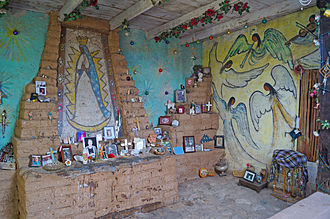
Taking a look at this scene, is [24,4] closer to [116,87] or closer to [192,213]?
[116,87]

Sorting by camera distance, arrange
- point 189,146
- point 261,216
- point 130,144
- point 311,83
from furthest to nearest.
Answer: point 189,146
point 130,144
point 311,83
point 261,216

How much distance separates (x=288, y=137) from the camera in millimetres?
4340

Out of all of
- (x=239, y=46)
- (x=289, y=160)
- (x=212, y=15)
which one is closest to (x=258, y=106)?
(x=289, y=160)

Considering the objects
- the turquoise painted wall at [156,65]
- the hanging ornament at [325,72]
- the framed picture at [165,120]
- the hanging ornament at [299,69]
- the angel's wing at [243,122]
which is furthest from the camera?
the framed picture at [165,120]

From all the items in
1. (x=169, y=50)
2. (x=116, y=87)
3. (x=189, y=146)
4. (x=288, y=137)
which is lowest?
(x=189, y=146)

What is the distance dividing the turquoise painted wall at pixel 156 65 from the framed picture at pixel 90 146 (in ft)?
5.31

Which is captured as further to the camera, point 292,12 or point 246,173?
point 246,173

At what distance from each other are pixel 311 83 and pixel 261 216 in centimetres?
236

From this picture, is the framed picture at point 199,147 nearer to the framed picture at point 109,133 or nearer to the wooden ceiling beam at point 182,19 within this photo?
the framed picture at point 109,133

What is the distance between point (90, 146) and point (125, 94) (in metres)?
1.25

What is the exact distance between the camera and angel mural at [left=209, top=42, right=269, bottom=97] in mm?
4918

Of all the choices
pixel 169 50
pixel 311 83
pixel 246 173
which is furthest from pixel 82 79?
pixel 311 83

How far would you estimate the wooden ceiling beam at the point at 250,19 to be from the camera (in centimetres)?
385

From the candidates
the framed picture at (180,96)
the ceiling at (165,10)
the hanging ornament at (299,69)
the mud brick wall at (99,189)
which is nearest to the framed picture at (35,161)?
the mud brick wall at (99,189)
